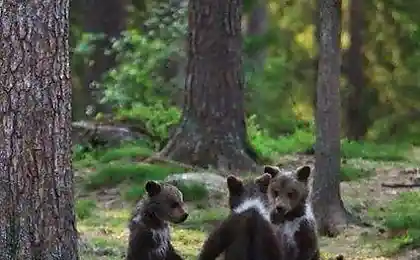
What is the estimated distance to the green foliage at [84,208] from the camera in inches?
517

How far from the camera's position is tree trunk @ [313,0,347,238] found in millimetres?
12312

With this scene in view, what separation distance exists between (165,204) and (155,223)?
0.66 ft

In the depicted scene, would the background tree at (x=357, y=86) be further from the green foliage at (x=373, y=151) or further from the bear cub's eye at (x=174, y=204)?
the bear cub's eye at (x=174, y=204)

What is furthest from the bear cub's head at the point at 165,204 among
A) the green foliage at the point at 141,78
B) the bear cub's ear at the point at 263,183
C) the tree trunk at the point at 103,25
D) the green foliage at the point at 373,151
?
the tree trunk at the point at 103,25

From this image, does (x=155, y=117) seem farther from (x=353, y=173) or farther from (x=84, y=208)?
(x=84, y=208)

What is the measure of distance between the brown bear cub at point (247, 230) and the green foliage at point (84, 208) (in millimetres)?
4544

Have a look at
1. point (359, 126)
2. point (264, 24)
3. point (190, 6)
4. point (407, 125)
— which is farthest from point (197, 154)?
point (264, 24)

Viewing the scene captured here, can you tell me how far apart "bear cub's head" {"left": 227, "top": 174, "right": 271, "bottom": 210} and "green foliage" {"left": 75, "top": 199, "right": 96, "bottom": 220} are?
14.9 ft

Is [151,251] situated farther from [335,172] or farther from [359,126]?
[359,126]

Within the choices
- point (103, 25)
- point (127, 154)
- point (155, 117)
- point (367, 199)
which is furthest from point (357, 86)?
point (367, 199)

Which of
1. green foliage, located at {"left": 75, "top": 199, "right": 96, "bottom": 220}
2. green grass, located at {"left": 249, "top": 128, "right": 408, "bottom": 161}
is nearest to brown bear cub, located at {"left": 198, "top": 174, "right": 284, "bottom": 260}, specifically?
green foliage, located at {"left": 75, "top": 199, "right": 96, "bottom": 220}

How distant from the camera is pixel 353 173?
1631 centimetres

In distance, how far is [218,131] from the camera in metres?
15.8

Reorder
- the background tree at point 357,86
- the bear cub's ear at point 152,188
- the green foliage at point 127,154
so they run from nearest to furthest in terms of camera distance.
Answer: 1. the bear cub's ear at point 152,188
2. the green foliage at point 127,154
3. the background tree at point 357,86
